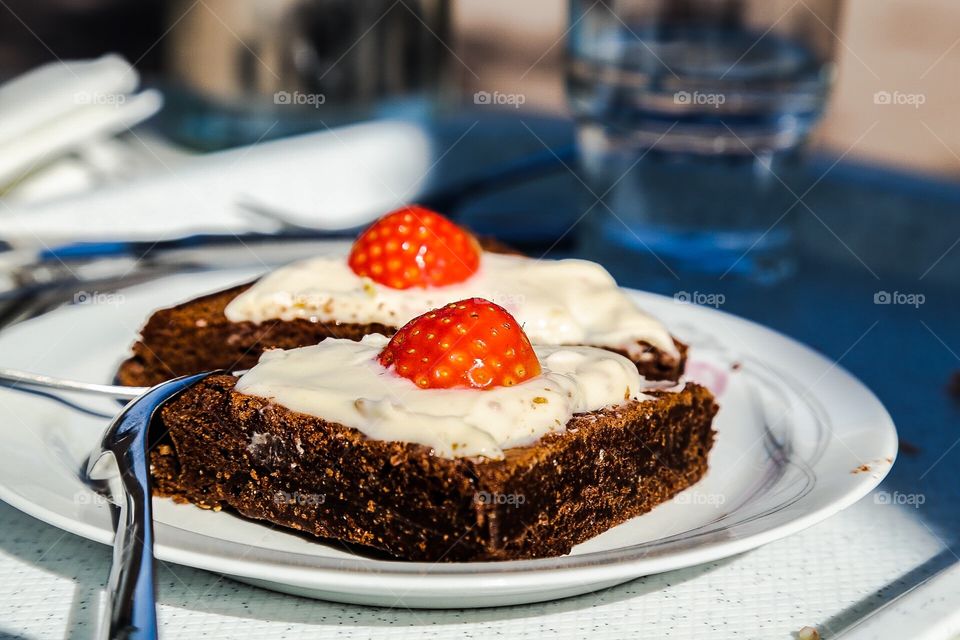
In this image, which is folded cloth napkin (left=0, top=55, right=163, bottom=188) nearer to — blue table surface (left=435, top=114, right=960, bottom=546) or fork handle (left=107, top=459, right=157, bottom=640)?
blue table surface (left=435, top=114, right=960, bottom=546)

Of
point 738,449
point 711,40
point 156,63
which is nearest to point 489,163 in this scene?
point 711,40

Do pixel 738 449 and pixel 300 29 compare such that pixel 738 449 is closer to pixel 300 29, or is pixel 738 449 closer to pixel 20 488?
pixel 20 488

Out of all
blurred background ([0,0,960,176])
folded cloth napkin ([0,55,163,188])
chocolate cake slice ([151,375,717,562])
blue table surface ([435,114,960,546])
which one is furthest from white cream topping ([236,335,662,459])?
blurred background ([0,0,960,176])

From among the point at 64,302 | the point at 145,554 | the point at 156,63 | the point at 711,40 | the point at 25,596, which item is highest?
the point at 711,40

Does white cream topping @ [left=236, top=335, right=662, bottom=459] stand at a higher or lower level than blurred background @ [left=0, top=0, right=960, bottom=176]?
higher

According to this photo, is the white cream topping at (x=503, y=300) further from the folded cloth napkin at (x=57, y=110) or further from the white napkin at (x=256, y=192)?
the folded cloth napkin at (x=57, y=110)

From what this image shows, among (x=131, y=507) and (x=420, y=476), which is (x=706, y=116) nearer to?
(x=420, y=476)
